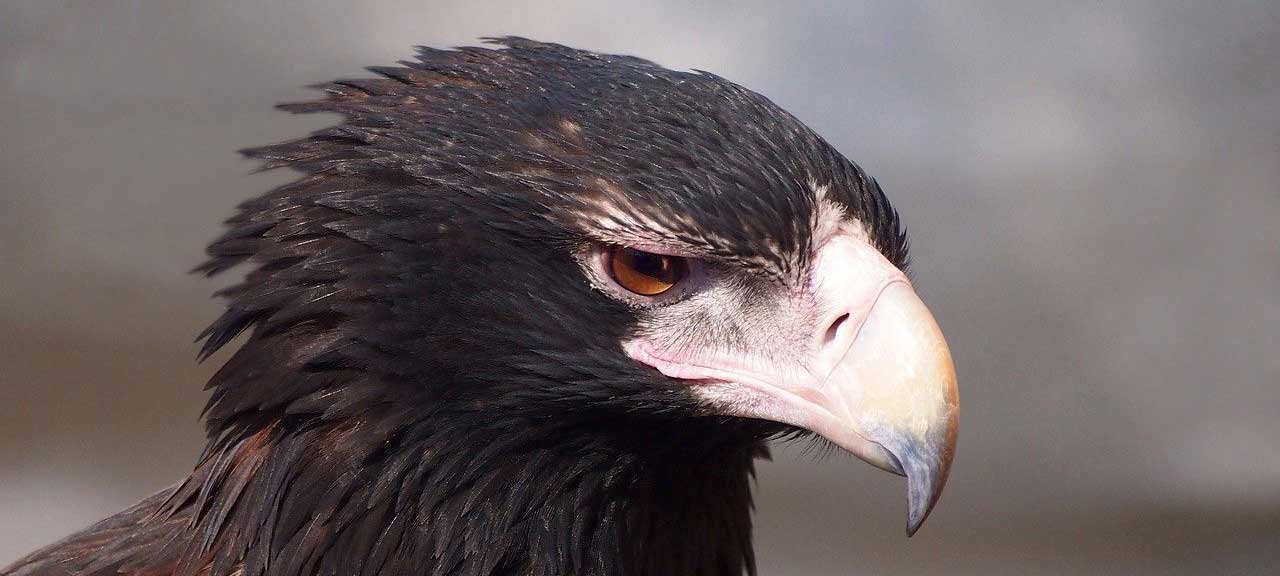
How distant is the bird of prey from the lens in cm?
107

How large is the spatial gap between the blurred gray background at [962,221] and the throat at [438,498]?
1907 millimetres

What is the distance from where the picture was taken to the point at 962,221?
3168mm

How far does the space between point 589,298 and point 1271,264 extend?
2.74 m

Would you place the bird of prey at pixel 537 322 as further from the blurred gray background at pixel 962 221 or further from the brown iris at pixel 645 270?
the blurred gray background at pixel 962 221

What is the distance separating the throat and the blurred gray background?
191cm

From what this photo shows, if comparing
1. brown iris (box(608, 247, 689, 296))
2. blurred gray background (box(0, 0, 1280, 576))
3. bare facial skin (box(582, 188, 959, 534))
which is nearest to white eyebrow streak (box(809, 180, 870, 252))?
bare facial skin (box(582, 188, 959, 534))

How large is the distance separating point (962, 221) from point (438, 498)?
2.28 meters

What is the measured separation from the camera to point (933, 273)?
320 cm

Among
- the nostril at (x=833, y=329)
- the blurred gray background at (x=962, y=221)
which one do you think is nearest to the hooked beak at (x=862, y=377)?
the nostril at (x=833, y=329)

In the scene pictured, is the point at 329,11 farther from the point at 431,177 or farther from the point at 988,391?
the point at 431,177

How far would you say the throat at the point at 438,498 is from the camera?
1.16 meters

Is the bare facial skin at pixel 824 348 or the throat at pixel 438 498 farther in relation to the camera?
the throat at pixel 438 498

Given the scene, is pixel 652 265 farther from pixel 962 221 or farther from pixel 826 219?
pixel 962 221

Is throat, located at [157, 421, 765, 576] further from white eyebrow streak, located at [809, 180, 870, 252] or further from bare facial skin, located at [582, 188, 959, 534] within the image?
white eyebrow streak, located at [809, 180, 870, 252]
